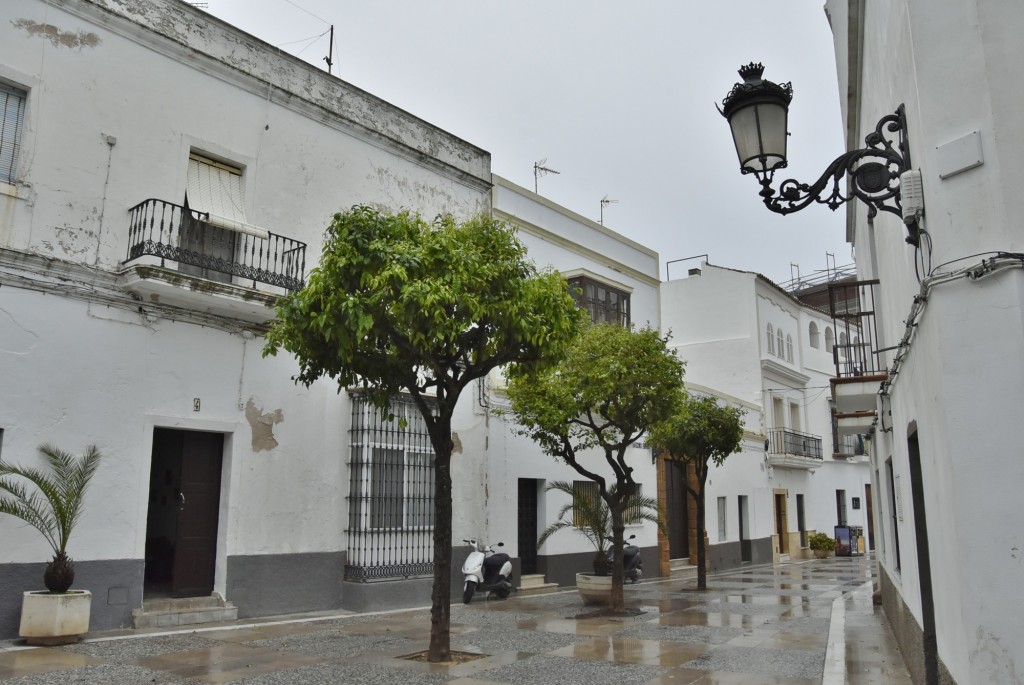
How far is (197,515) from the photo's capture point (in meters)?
10.6

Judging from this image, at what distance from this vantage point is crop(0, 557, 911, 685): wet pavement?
23.3 feet

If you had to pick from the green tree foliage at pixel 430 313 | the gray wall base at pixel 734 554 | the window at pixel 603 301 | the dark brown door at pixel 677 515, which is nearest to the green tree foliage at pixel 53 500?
the green tree foliage at pixel 430 313

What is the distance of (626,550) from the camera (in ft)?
54.5

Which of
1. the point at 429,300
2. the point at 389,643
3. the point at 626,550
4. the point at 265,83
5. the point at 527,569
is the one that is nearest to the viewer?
the point at 429,300

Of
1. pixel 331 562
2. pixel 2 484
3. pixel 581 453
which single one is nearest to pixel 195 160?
pixel 2 484

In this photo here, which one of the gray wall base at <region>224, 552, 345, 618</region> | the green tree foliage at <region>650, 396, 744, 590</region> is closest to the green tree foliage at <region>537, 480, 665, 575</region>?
the green tree foliage at <region>650, 396, 744, 590</region>

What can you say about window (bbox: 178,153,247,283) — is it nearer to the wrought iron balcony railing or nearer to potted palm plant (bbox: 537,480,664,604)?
the wrought iron balcony railing

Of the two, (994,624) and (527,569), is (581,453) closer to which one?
(527,569)

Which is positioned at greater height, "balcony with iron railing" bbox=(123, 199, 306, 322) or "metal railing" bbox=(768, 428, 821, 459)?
"balcony with iron railing" bbox=(123, 199, 306, 322)

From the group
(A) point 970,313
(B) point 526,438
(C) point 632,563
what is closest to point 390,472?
(B) point 526,438

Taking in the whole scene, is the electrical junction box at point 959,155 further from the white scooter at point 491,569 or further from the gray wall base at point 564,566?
the gray wall base at point 564,566

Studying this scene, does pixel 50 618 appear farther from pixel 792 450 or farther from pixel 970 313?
pixel 792 450

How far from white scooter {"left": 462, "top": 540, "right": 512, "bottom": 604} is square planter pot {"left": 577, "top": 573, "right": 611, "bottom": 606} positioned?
1414mm

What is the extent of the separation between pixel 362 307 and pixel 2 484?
4336 millimetres
